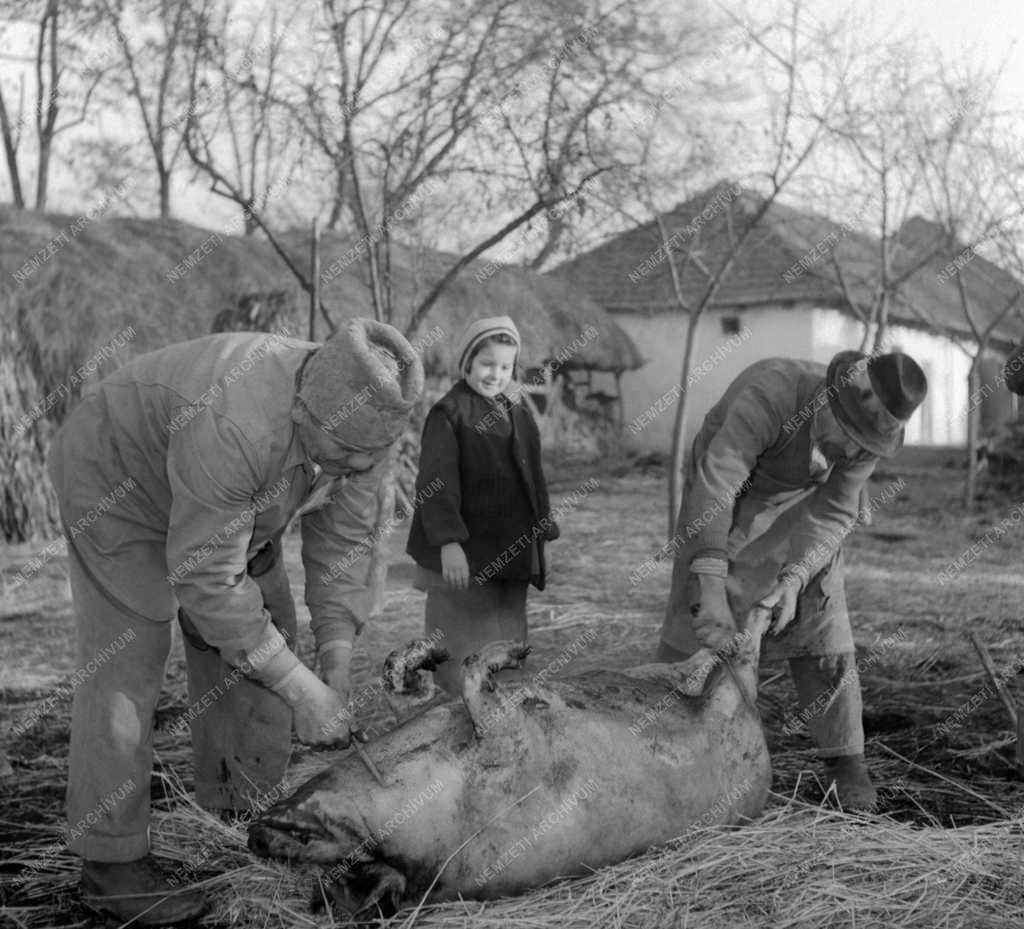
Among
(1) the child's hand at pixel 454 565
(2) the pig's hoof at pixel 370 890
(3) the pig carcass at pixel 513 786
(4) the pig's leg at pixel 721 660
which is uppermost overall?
(1) the child's hand at pixel 454 565

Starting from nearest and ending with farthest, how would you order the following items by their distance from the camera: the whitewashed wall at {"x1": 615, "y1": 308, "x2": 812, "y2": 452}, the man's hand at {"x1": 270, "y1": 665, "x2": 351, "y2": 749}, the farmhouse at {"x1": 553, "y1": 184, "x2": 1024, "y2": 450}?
the man's hand at {"x1": 270, "y1": 665, "x2": 351, "y2": 749} < the farmhouse at {"x1": 553, "y1": 184, "x2": 1024, "y2": 450} < the whitewashed wall at {"x1": 615, "y1": 308, "x2": 812, "y2": 452}

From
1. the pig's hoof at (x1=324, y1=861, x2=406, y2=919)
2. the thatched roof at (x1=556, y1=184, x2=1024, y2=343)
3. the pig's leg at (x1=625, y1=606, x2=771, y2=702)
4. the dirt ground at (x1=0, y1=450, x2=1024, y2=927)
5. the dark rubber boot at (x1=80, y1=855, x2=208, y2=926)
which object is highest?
the thatched roof at (x1=556, y1=184, x2=1024, y2=343)

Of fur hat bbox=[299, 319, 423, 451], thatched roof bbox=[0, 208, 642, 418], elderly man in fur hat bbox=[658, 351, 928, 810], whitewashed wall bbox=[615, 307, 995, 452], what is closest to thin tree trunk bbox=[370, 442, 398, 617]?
thatched roof bbox=[0, 208, 642, 418]

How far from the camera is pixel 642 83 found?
7648 millimetres

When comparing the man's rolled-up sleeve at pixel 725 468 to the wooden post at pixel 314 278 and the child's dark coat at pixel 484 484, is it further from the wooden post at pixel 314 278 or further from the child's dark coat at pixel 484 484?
the wooden post at pixel 314 278

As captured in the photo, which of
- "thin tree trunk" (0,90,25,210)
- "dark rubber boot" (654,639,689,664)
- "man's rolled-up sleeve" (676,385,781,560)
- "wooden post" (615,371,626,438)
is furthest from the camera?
"wooden post" (615,371,626,438)

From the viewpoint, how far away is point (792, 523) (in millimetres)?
4020

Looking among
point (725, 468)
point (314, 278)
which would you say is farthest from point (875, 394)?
point (314, 278)

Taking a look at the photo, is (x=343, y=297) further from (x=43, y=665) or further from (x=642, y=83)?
(x=43, y=665)

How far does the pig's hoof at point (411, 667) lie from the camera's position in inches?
116

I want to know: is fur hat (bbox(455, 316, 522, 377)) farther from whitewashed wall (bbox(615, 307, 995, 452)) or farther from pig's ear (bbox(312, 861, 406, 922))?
whitewashed wall (bbox(615, 307, 995, 452))

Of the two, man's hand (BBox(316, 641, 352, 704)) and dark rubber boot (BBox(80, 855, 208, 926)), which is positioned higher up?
man's hand (BBox(316, 641, 352, 704))

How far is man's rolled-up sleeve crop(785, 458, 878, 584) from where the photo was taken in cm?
385

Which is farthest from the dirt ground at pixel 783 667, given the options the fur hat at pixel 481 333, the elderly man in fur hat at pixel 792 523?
the fur hat at pixel 481 333
